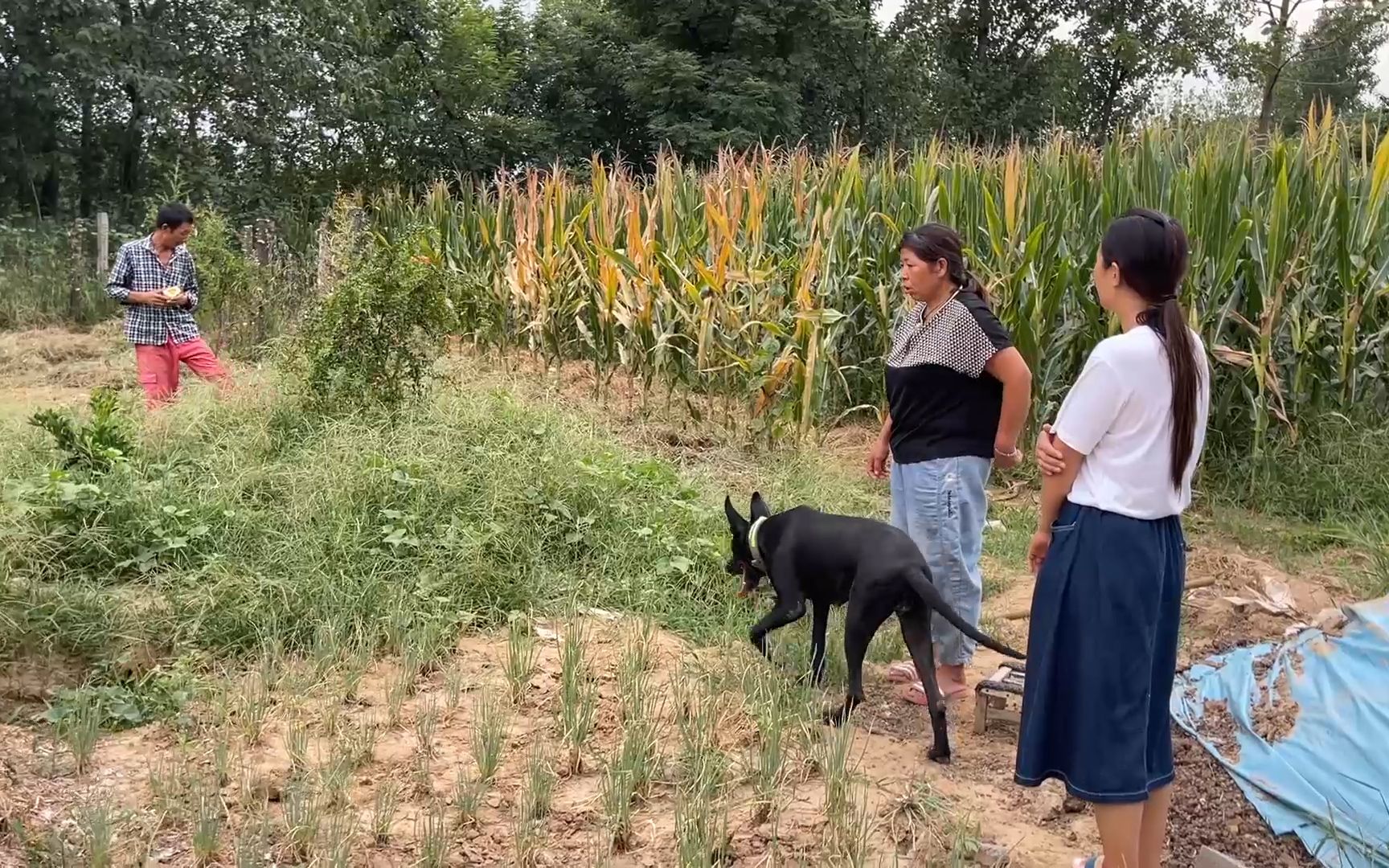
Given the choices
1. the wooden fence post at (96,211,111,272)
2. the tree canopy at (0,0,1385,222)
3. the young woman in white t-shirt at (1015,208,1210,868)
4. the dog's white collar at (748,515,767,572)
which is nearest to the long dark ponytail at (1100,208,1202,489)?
the young woman in white t-shirt at (1015,208,1210,868)

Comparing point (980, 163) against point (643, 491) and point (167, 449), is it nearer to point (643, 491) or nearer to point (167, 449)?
point (643, 491)

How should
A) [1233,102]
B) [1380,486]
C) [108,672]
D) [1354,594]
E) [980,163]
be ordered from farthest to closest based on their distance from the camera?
1. [1233,102]
2. [980,163]
3. [1380,486]
4. [1354,594]
5. [108,672]

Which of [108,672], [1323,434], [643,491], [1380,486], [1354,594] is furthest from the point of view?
[1323,434]

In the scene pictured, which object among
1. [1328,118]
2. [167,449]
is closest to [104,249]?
[167,449]

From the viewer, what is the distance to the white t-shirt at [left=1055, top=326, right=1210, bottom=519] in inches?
96.0

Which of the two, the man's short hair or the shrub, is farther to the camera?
the man's short hair

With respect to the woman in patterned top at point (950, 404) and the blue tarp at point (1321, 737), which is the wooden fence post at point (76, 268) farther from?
the blue tarp at point (1321, 737)

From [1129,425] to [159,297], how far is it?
5.72 meters

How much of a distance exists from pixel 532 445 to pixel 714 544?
3.73 feet

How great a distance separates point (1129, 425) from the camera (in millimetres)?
2479

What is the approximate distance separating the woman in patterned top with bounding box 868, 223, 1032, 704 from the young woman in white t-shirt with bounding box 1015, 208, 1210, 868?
0.82 meters

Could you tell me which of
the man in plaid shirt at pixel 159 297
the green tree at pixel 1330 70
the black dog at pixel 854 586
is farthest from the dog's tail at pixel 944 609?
the green tree at pixel 1330 70

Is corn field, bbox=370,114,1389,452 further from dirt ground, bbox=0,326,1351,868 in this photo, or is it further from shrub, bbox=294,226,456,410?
dirt ground, bbox=0,326,1351,868

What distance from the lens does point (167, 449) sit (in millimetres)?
5520
